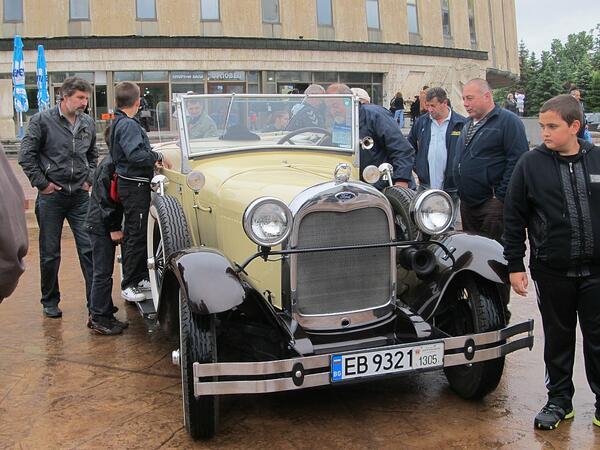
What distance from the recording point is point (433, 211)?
13.2 feet

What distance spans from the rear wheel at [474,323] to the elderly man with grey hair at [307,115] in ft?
5.97

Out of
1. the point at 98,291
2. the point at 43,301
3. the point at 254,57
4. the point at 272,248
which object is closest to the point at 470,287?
the point at 272,248

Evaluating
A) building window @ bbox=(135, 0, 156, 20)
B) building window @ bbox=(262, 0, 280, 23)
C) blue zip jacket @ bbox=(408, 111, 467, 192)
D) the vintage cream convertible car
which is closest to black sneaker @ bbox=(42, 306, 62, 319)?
the vintage cream convertible car

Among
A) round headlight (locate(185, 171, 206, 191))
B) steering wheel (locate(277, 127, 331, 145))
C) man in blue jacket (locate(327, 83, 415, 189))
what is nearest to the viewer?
round headlight (locate(185, 171, 206, 191))

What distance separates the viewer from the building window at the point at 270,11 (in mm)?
30250

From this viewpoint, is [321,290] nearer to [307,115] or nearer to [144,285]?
[307,115]

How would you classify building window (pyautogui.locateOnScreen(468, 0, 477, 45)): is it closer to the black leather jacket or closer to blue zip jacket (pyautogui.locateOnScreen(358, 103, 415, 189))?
blue zip jacket (pyautogui.locateOnScreen(358, 103, 415, 189))

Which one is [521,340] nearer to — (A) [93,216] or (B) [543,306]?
(B) [543,306]

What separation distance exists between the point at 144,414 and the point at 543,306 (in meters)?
2.37

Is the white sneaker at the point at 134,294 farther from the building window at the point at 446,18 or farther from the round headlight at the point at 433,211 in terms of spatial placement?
the building window at the point at 446,18

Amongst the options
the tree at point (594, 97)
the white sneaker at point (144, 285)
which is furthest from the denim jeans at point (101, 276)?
the tree at point (594, 97)

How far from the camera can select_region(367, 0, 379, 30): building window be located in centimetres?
3231

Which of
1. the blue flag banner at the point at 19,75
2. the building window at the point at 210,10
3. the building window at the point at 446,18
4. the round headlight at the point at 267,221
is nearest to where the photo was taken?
the round headlight at the point at 267,221

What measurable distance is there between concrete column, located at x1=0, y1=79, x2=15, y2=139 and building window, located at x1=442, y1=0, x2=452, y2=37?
71.0 ft
